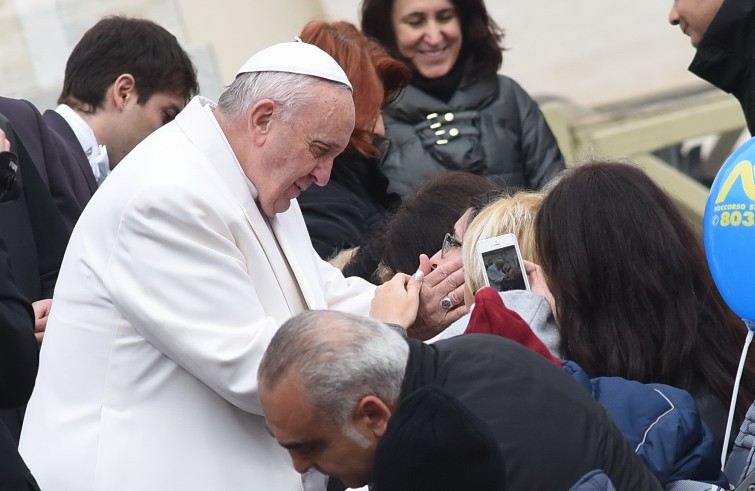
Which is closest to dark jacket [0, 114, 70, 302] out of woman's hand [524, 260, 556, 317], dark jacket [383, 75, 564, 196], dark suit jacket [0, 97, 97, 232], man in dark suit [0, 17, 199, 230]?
dark suit jacket [0, 97, 97, 232]

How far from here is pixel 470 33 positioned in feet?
17.4

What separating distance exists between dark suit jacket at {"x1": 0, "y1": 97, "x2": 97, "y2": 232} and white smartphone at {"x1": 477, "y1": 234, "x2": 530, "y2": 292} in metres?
1.50

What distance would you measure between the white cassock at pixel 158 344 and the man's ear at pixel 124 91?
1631 millimetres

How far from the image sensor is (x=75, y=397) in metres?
3.27

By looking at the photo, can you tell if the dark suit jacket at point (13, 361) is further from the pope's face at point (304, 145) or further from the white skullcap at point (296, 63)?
the white skullcap at point (296, 63)

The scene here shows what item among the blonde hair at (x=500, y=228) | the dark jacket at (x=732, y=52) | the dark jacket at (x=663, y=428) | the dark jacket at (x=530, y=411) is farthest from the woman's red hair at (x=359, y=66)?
the dark jacket at (x=530, y=411)

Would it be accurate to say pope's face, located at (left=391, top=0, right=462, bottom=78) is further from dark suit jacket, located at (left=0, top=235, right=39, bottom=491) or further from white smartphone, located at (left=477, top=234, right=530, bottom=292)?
dark suit jacket, located at (left=0, top=235, right=39, bottom=491)


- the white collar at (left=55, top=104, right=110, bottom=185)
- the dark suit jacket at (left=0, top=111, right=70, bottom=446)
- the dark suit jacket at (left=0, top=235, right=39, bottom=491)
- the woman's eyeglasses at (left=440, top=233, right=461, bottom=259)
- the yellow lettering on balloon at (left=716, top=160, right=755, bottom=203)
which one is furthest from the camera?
the white collar at (left=55, top=104, right=110, bottom=185)

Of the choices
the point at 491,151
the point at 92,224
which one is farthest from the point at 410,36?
the point at 92,224

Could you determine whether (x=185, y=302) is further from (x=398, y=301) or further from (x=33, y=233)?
(x=33, y=233)

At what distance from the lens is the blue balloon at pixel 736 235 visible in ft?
10.3

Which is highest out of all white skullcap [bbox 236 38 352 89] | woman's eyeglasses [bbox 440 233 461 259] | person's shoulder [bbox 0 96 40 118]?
white skullcap [bbox 236 38 352 89]

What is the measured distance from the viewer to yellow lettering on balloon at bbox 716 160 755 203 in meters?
3.14

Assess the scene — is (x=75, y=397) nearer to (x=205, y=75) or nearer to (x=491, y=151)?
(x=491, y=151)
